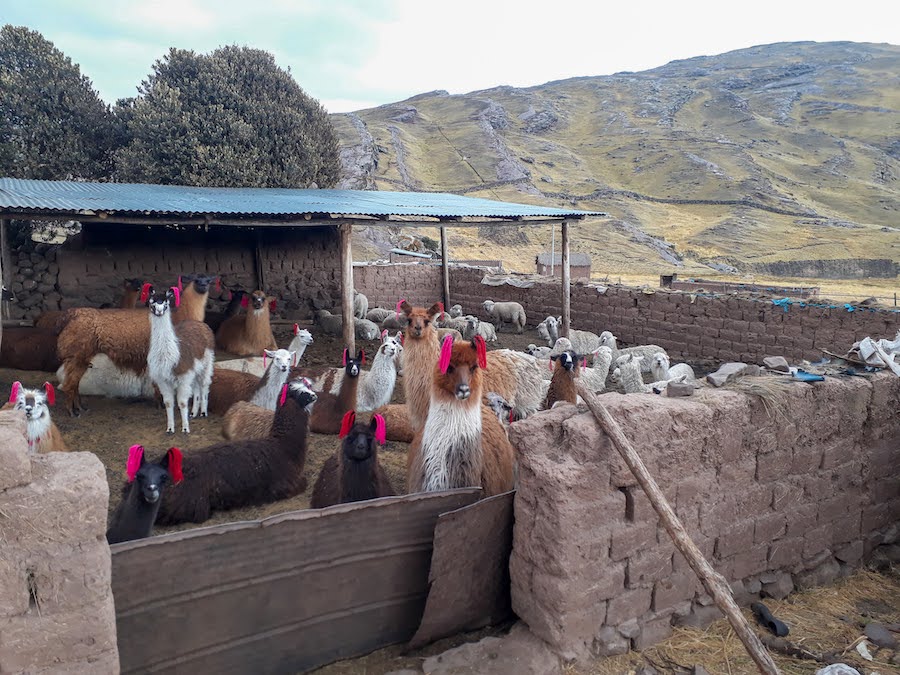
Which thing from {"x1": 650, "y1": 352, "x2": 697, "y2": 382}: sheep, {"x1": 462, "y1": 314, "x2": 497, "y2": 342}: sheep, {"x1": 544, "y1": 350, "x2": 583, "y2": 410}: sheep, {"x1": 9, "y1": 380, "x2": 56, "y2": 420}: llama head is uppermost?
{"x1": 9, "y1": 380, "x2": 56, "y2": 420}: llama head

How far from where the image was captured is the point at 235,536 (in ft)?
8.62

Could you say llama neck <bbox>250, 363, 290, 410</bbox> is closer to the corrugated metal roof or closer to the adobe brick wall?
the corrugated metal roof

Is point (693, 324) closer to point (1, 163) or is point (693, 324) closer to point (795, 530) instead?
point (795, 530)

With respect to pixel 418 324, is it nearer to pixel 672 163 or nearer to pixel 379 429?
pixel 379 429

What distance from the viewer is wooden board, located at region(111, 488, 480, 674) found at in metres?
2.51

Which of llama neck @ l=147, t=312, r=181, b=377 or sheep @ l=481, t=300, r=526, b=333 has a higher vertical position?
llama neck @ l=147, t=312, r=181, b=377

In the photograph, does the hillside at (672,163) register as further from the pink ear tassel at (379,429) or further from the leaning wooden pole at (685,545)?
the leaning wooden pole at (685,545)

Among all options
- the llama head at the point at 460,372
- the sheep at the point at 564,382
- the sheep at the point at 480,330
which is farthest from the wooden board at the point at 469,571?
the sheep at the point at 480,330

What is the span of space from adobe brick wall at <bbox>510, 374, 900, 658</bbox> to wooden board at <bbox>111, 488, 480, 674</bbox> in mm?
525

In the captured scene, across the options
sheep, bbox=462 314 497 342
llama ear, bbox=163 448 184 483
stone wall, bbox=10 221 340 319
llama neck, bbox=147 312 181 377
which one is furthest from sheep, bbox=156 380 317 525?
sheep, bbox=462 314 497 342

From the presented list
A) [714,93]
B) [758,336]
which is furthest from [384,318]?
[714,93]

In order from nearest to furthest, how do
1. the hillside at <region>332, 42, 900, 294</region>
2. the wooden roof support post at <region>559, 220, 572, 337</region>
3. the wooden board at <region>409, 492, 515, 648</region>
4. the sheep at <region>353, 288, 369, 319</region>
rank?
the wooden board at <region>409, 492, 515, 648</region> < the wooden roof support post at <region>559, 220, 572, 337</region> < the sheep at <region>353, 288, 369, 319</region> < the hillside at <region>332, 42, 900, 294</region>

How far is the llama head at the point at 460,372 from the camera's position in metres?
3.90

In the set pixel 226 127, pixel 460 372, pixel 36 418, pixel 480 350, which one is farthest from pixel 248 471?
pixel 226 127
